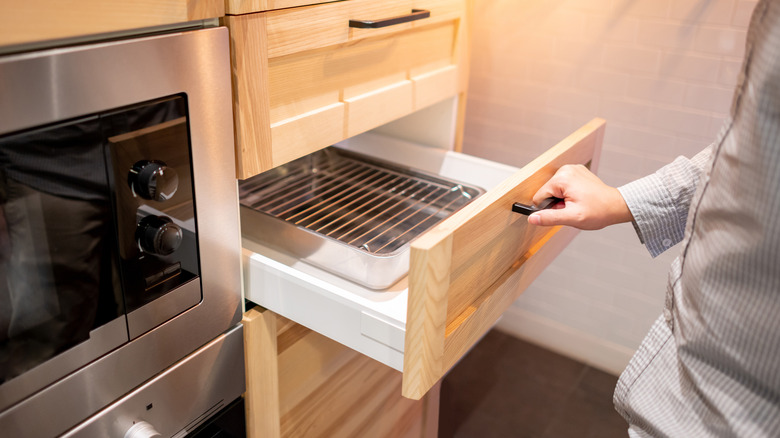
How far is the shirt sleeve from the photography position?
2.76 ft

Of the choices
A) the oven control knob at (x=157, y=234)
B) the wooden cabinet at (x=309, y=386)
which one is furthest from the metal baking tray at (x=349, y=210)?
the oven control knob at (x=157, y=234)

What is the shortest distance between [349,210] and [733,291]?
601mm

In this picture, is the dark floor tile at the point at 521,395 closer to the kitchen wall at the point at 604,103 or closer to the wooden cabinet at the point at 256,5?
the kitchen wall at the point at 604,103

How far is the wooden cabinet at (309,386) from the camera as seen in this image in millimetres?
894

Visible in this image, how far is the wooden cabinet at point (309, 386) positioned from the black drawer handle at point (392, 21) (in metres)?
0.41

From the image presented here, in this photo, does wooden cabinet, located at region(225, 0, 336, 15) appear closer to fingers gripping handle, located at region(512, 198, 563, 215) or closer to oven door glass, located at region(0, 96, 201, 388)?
oven door glass, located at region(0, 96, 201, 388)

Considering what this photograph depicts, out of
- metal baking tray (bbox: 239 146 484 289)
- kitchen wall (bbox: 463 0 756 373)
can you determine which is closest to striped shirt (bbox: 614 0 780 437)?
metal baking tray (bbox: 239 146 484 289)

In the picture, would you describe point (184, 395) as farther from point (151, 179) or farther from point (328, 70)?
point (328, 70)

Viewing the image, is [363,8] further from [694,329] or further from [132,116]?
[694,329]

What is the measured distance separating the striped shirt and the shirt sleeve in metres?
0.20

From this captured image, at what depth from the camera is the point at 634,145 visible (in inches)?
62.6

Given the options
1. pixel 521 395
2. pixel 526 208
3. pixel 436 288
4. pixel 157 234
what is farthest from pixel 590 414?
pixel 157 234

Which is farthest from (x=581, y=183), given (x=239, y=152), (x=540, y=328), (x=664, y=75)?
(x=540, y=328)

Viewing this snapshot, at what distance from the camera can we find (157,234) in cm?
68
